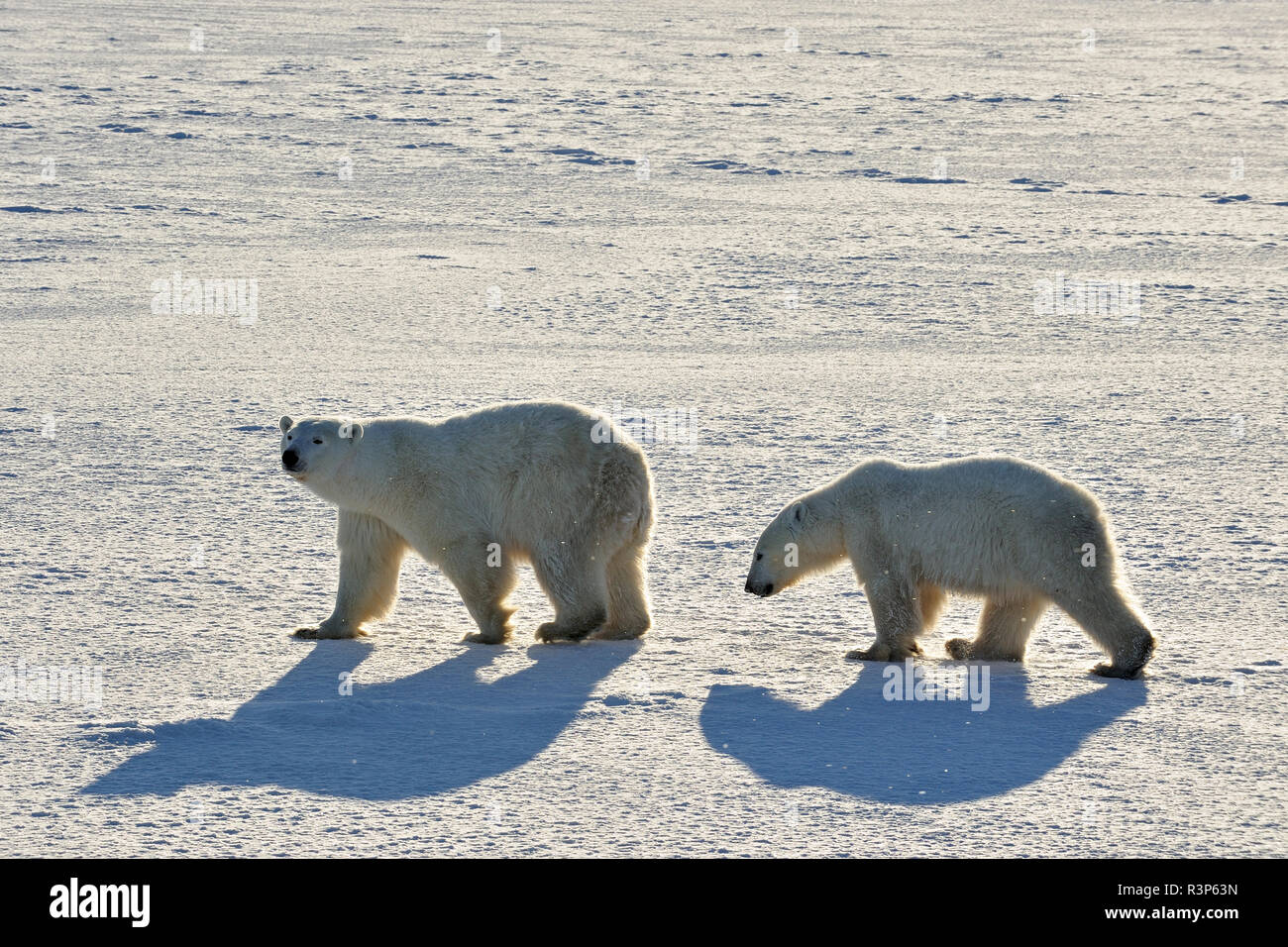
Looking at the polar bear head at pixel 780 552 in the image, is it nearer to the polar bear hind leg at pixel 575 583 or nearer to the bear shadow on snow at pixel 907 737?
the polar bear hind leg at pixel 575 583

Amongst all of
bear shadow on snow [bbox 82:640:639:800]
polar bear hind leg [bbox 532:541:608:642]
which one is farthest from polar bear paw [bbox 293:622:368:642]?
polar bear hind leg [bbox 532:541:608:642]

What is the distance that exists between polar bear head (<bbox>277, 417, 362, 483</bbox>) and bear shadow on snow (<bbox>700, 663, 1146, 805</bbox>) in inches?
61.6

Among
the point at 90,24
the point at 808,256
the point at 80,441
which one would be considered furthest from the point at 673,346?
the point at 90,24

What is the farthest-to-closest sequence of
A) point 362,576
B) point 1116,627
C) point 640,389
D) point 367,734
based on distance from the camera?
point 640,389, point 362,576, point 1116,627, point 367,734

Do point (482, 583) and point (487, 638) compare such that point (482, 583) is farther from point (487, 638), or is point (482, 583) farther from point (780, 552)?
point (780, 552)

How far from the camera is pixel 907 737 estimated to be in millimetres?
4863

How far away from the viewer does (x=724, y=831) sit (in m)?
4.18

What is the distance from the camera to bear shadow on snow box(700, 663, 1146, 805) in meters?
4.52

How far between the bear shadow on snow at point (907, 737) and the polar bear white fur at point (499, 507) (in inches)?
31.6

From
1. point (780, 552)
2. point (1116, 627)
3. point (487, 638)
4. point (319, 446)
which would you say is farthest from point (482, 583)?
point (1116, 627)

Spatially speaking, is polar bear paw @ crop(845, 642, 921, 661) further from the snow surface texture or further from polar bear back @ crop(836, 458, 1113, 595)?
polar bear back @ crop(836, 458, 1113, 595)

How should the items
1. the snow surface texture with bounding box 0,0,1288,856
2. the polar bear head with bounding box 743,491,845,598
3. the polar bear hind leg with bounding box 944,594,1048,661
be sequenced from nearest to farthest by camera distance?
the snow surface texture with bounding box 0,0,1288,856
the polar bear hind leg with bounding box 944,594,1048,661
the polar bear head with bounding box 743,491,845,598

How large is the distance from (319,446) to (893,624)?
2.02 metres

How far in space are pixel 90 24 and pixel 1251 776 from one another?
22.4 m
